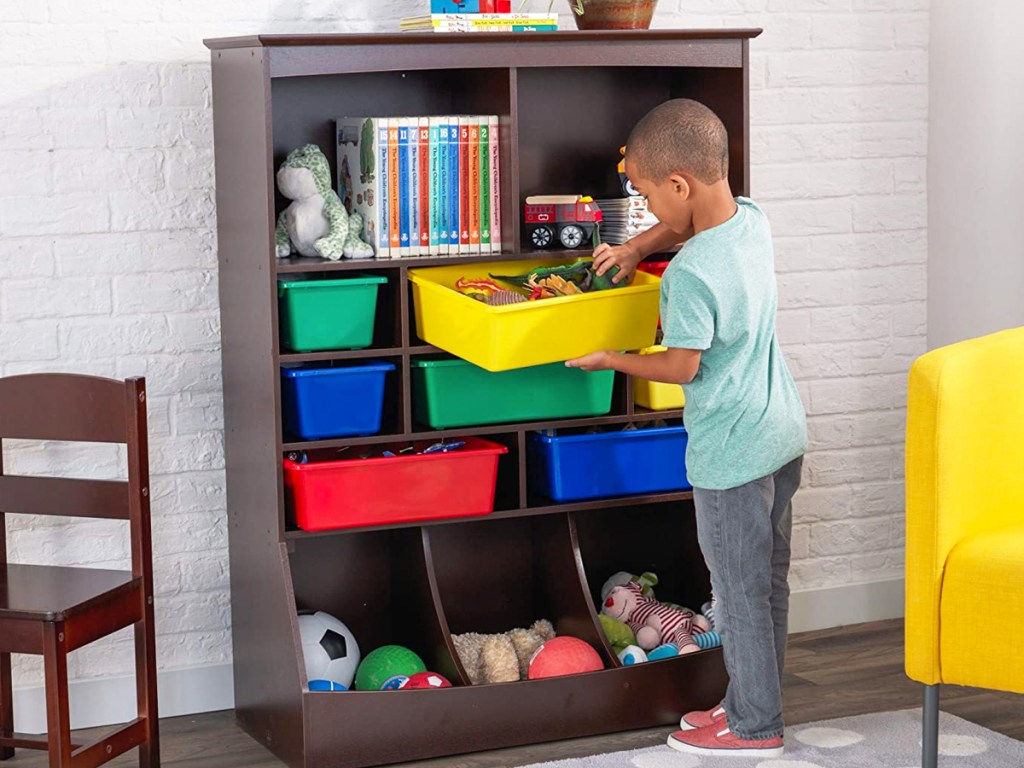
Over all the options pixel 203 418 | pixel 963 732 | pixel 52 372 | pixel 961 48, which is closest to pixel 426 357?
pixel 203 418

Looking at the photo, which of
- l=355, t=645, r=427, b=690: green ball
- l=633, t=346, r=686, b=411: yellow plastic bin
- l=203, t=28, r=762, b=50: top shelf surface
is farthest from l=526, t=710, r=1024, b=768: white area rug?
l=203, t=28, r=762, b=50: top shelf surface

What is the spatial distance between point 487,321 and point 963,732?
111cm

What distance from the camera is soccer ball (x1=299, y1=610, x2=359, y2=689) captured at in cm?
244

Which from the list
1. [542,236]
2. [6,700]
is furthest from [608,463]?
[6,700]

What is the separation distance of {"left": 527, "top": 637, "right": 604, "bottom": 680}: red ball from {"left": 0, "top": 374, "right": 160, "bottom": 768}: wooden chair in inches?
25.8

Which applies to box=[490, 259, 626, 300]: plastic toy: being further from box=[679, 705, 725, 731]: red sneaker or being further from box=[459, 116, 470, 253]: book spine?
box=[679, 705, 725, 731]: red sneaker

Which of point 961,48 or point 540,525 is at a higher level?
point 961,48

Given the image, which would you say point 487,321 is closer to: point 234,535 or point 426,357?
point 426,357

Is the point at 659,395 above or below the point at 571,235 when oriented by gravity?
below

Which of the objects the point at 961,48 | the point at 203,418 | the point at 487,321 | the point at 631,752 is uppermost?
the point at 961,48

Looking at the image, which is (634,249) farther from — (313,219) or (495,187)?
(313,219)

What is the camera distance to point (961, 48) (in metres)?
2.98

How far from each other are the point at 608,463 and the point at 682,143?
23.4 inches

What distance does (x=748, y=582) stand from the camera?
2354mm
